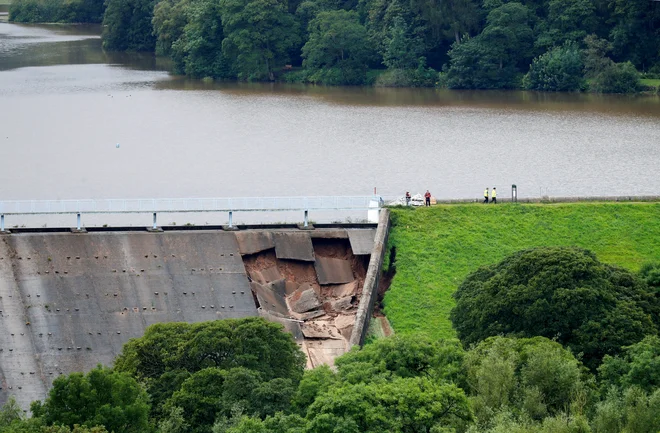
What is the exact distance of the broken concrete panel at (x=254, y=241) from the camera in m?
52.7

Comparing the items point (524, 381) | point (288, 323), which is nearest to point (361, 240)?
point (288, 323)

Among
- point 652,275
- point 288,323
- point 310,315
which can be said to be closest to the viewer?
point 652,275

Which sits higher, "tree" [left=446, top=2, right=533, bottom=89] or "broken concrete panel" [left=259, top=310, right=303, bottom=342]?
"tree" [left=446, top=2, right=533, bottom=89]

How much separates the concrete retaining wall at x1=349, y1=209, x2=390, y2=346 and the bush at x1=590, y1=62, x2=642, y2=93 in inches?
1734

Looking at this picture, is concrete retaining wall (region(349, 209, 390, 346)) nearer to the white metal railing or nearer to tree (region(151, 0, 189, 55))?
the white metal railing

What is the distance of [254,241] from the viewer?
53.1 meters

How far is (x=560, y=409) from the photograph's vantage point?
37438mm

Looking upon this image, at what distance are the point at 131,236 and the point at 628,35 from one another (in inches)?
2211

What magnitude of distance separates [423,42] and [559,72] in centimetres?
1238

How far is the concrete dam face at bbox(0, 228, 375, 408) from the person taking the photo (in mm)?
46656

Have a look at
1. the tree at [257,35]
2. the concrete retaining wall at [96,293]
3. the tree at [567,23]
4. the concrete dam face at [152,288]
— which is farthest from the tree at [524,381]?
the tree at [257,35]

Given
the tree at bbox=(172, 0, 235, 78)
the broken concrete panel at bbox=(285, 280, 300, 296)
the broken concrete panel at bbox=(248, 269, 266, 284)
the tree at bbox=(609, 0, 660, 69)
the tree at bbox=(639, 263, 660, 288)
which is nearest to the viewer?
the tree at bbox=(639, 263, 660, 288)

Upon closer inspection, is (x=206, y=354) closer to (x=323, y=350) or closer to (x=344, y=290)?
(x=323, y=350)

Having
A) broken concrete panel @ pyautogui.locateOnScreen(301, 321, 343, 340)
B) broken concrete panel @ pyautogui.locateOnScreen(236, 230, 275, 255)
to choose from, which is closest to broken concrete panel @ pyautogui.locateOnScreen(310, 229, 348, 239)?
broken concrete panel @ pyautogui.locateOnScreen(236, 230, 275, 255)
